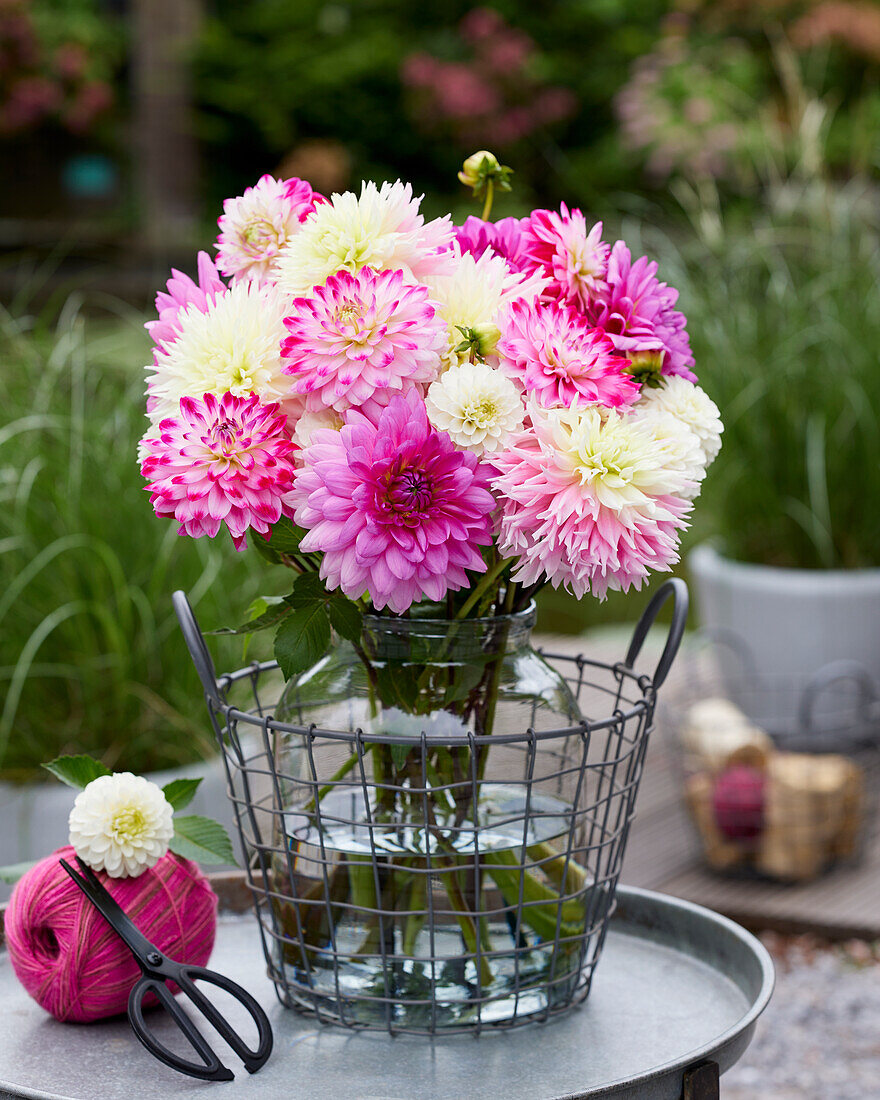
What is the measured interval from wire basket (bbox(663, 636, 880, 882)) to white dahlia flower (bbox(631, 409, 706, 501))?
56.0 inches

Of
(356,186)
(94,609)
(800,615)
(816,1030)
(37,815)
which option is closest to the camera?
(37,815)

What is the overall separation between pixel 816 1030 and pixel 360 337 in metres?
1.46

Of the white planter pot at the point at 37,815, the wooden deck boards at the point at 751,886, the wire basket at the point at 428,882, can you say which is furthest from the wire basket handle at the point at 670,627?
the wooden deck boards at the point at 751,886

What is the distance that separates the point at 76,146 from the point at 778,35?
4709 millimetres

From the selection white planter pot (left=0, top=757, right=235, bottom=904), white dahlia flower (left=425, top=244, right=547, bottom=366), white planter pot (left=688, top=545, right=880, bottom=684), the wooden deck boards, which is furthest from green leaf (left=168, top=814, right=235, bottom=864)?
white planter pot (left=688, top=545, right=880, bottom=684)

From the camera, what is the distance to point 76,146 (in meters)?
9.02

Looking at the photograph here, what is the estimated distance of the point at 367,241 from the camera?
26.7 inches

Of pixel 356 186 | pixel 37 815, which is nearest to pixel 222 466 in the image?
pixel 37 815

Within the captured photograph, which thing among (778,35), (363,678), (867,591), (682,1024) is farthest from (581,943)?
(778,35)

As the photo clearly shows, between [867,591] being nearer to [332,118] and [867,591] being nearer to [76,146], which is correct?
[332,118]

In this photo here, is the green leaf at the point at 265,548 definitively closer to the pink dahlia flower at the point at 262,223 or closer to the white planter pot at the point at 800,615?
the pink dahlia flower at the point at 262,223

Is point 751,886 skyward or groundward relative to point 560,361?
groundward

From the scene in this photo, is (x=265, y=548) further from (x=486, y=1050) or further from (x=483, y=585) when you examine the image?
(x=486, y=1050)

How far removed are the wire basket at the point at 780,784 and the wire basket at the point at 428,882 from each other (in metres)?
1.30
